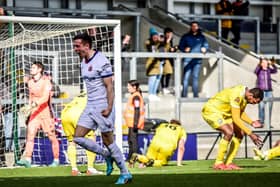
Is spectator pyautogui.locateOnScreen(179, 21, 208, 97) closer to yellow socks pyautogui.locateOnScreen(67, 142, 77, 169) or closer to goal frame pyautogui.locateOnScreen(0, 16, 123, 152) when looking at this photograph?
goal frame pyautogui.locateOnScreen(0, 16, 123, 152)

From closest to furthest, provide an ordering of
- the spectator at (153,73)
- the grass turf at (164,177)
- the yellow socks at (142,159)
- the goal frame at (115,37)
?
the grass turf at (164,177) < the goal frame at (115,37) < the yellow socks at (142,159) < the spectator at (153,73)

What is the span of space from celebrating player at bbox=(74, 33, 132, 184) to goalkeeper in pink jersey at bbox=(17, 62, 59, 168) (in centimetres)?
473

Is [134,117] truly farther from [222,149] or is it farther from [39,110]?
[222,149]

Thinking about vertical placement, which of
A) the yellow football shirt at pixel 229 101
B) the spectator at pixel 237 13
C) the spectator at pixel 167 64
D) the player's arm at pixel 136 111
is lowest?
the player's arm at pixel 136 111

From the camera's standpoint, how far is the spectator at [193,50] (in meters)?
24.3

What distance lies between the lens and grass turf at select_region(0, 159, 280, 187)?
549 inches

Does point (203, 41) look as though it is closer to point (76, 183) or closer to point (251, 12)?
point (251, 12)

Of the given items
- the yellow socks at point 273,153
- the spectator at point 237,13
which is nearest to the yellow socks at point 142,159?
the yellow socks at point 273,153

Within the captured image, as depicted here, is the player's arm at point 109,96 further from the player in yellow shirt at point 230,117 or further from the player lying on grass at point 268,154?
the player lying on grass at point 268,154

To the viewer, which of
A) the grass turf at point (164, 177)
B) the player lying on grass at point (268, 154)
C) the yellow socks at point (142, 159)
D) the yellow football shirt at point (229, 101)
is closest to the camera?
the grass turf at point (164, 177)

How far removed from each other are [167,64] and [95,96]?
31.5 ft

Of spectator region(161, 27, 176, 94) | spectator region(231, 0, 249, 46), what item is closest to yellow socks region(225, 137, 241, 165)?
spectator region(161, 27, 176, 94)

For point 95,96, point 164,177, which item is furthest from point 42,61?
point 95,96

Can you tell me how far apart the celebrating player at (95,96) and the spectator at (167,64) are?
372 inches
